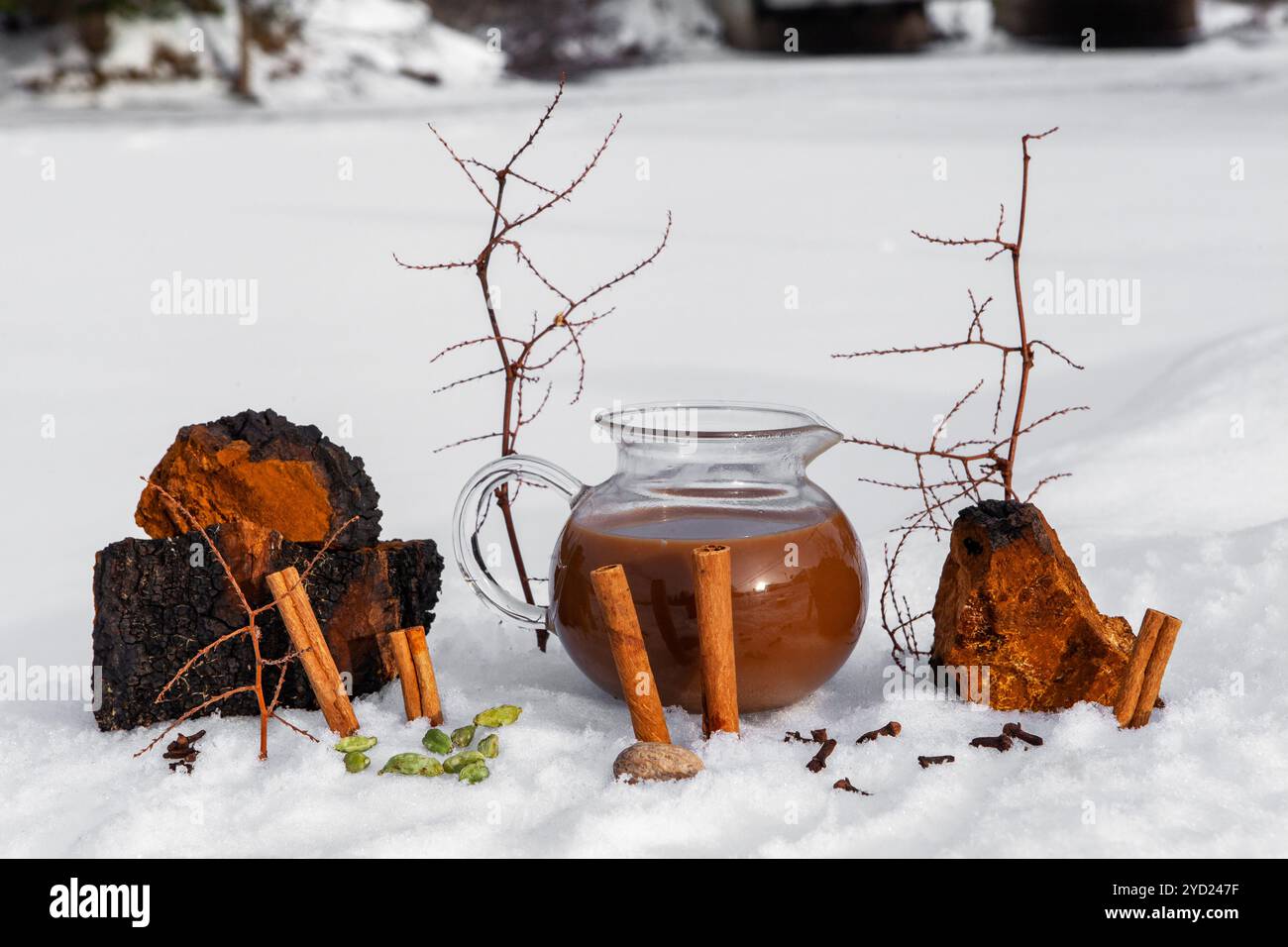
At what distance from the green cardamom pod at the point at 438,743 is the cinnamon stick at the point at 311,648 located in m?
0.12

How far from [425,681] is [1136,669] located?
103 centimetres

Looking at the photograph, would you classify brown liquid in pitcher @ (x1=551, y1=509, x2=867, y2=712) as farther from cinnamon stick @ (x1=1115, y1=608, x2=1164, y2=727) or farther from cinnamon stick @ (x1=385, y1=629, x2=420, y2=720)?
cinnamon stick @ (x1=1115, y1=608, x2=1164, y2=727)

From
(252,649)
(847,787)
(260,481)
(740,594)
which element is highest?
(260,481)

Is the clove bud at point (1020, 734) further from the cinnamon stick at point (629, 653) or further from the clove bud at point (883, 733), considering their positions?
the cinnamon stick at point (629, 653)

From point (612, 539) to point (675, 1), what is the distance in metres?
8.92

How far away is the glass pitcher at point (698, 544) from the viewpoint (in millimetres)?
1905

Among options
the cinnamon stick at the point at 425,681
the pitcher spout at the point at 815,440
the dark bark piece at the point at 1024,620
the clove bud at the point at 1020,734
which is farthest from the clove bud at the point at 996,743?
the cinnamon stick at the point at 425,681

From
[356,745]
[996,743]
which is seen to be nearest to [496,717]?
[356,745]

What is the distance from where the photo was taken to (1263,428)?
3.15 m

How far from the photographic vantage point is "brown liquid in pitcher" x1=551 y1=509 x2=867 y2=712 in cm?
190

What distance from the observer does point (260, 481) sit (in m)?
2.09

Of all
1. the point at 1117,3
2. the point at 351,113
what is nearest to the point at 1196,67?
the point at 1117,3

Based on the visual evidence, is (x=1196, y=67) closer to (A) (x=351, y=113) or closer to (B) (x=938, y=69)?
(B) (x=938, y=69)

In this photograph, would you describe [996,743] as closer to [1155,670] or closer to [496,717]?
[1155,670]
